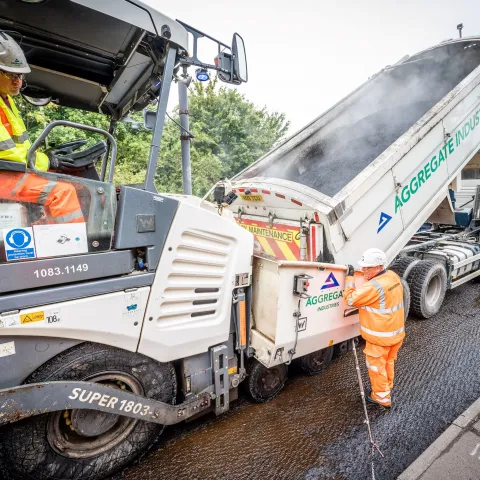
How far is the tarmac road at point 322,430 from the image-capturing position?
2.07 metres

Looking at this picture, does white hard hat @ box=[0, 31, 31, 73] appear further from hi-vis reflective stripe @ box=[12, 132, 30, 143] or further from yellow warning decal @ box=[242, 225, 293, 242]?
yellow warning decal @ box=[242, 225, 293, 242]

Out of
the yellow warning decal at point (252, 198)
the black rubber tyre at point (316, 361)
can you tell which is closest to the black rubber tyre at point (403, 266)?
the black rubber tyre at point (316, 361)

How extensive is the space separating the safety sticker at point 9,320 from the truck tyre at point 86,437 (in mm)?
325

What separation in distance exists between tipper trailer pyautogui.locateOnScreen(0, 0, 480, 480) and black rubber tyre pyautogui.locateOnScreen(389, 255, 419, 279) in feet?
4.99

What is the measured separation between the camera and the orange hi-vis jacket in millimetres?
2492

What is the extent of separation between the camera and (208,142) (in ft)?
39.1

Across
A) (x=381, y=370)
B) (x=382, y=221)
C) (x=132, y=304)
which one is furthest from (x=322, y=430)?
(x=382, y=221)

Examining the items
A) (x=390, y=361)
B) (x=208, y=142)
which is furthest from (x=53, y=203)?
(x=208, y=142)

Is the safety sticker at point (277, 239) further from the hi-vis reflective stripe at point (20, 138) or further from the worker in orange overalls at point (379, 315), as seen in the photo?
the hi-vis reflective stripe at point (20, 138)

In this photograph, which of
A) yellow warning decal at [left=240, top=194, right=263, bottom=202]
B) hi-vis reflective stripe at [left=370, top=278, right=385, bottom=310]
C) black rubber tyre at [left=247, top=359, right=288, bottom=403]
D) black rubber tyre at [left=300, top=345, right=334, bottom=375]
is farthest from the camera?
yellow warning decal at [left=240, top=194, right=263, bottom=202]

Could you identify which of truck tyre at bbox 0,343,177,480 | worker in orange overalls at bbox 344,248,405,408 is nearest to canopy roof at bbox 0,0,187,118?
truck tyre at bbox 0,343,177,480

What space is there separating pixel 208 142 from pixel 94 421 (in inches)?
435

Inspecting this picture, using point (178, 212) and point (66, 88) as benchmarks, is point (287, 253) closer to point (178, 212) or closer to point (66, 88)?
point (178, 212)

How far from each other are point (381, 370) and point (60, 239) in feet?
8.11
